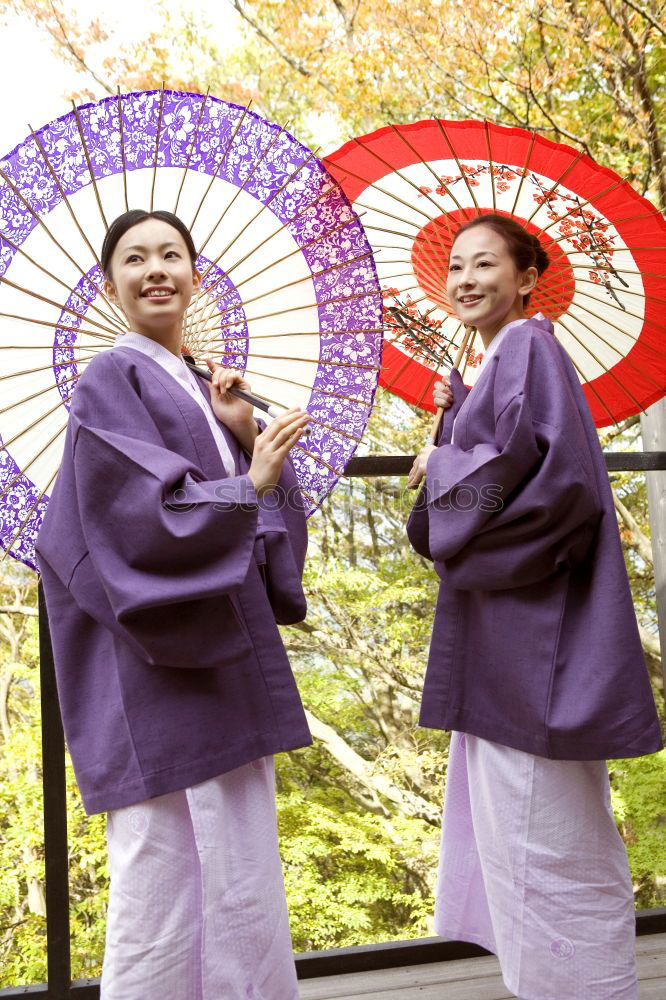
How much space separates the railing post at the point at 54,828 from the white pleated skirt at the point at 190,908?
2.07ft

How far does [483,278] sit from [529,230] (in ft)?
0.80

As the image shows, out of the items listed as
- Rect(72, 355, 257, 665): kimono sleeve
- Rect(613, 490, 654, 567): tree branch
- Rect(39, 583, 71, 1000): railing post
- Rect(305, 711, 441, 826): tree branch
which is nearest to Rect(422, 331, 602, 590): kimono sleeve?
Rect(72, 355, 257, 665): kimono sleeve

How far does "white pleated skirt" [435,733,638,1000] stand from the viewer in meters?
1.79

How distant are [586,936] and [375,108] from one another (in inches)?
230

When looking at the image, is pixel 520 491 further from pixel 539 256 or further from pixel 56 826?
pixel 56 826

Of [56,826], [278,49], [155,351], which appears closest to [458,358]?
[155,351]

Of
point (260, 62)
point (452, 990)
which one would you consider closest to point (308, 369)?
point (452, 990)

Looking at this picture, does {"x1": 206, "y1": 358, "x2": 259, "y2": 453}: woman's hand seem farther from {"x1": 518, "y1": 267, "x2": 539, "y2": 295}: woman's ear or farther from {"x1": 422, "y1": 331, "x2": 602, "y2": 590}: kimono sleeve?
{"x1": 518, "y1": 267, "x2": 539, "y2": 295}: woman's ear

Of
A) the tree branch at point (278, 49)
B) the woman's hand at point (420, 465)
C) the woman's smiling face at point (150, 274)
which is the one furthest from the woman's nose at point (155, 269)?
the tree branch at point (278, 49)

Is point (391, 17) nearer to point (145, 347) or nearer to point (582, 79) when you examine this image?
point (582, 79)

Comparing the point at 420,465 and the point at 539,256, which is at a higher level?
the point at 539,256

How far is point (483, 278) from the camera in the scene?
6.53 ft

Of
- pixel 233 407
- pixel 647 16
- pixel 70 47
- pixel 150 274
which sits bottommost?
pixel 233 407

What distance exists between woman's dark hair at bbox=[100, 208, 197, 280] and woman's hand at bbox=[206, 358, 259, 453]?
0.28m
